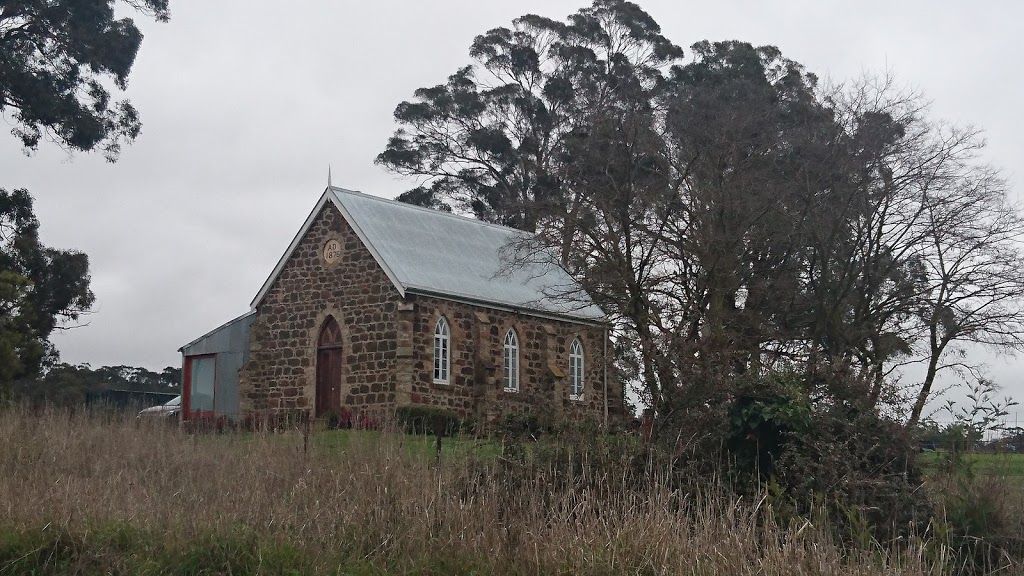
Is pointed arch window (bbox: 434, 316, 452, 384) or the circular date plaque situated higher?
the circular date plaque

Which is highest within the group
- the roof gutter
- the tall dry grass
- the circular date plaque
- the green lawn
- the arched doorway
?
the circular date plaque

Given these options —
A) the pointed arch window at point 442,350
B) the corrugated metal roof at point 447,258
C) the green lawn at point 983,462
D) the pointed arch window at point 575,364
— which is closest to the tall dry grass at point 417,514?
the green lawn at point 983,462

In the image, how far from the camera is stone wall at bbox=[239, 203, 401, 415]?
105ft

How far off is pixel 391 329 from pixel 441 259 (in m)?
3.49

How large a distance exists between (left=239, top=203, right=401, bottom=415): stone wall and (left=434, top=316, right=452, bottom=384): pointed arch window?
51.7 inches

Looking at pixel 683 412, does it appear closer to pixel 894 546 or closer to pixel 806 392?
pixel 806 392

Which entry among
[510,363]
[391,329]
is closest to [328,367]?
[391,329]

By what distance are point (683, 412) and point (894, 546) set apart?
160 inches

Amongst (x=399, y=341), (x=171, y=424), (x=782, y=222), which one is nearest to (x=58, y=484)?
(x=171, y=424)

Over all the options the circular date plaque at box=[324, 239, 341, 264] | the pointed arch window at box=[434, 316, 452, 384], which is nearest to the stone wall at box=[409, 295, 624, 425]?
the pointed arch window at box=[434, 316, 452, 384]

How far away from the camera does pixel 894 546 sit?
13.9 meters

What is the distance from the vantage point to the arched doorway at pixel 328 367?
1304 inches

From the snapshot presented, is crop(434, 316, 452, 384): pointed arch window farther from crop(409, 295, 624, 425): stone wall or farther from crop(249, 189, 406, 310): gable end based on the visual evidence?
crop(249, 189, 406, 310): gable end

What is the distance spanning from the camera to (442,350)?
3275cm
